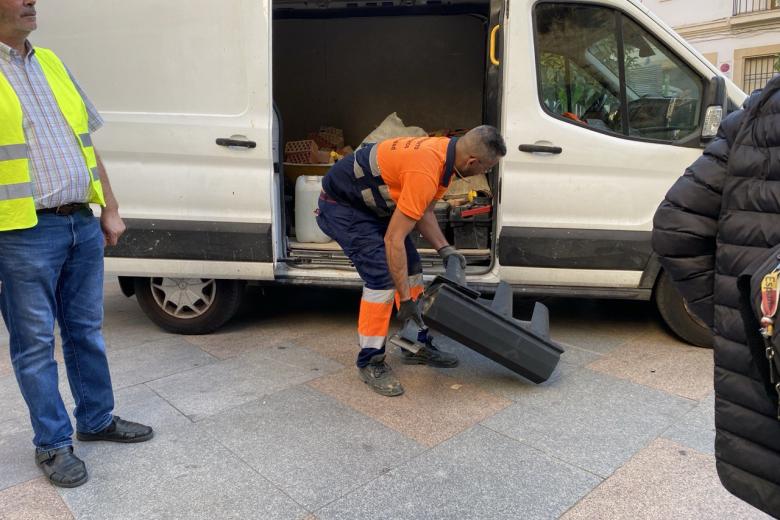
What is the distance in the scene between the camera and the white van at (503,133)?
3.57 meters

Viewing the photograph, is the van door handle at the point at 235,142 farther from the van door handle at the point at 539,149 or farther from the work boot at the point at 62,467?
the work boot at the point at 62,467

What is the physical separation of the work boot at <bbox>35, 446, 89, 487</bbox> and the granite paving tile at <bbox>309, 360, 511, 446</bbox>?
123 centimetres

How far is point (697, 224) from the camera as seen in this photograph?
56.1 inches

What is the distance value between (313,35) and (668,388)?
4912mm

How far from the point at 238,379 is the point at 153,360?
67 cm

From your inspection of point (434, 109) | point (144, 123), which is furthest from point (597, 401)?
point (434, 109)

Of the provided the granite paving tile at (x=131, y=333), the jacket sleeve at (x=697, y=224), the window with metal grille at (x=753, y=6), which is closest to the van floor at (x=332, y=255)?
the granite paving tile at (x=131, y=333)

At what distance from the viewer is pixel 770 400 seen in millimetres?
1281

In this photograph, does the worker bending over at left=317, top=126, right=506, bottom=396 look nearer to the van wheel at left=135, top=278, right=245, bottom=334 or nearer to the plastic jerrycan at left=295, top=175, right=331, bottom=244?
the van wheel at left=135, top=278, right=245, bottom=334

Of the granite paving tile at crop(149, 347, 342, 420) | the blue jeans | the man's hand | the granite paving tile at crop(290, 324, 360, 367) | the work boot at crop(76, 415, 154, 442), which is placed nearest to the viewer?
the blue jeans

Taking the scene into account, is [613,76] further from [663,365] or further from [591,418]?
[591,418]

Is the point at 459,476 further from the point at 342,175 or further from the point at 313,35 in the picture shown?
the point at 313,35

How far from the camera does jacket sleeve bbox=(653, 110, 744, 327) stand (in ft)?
4.56

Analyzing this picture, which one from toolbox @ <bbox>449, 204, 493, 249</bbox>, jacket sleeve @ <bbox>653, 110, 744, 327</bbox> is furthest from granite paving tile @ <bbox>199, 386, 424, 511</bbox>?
toolbox @ <bbox>449, 204, 493, 249</bbox>
